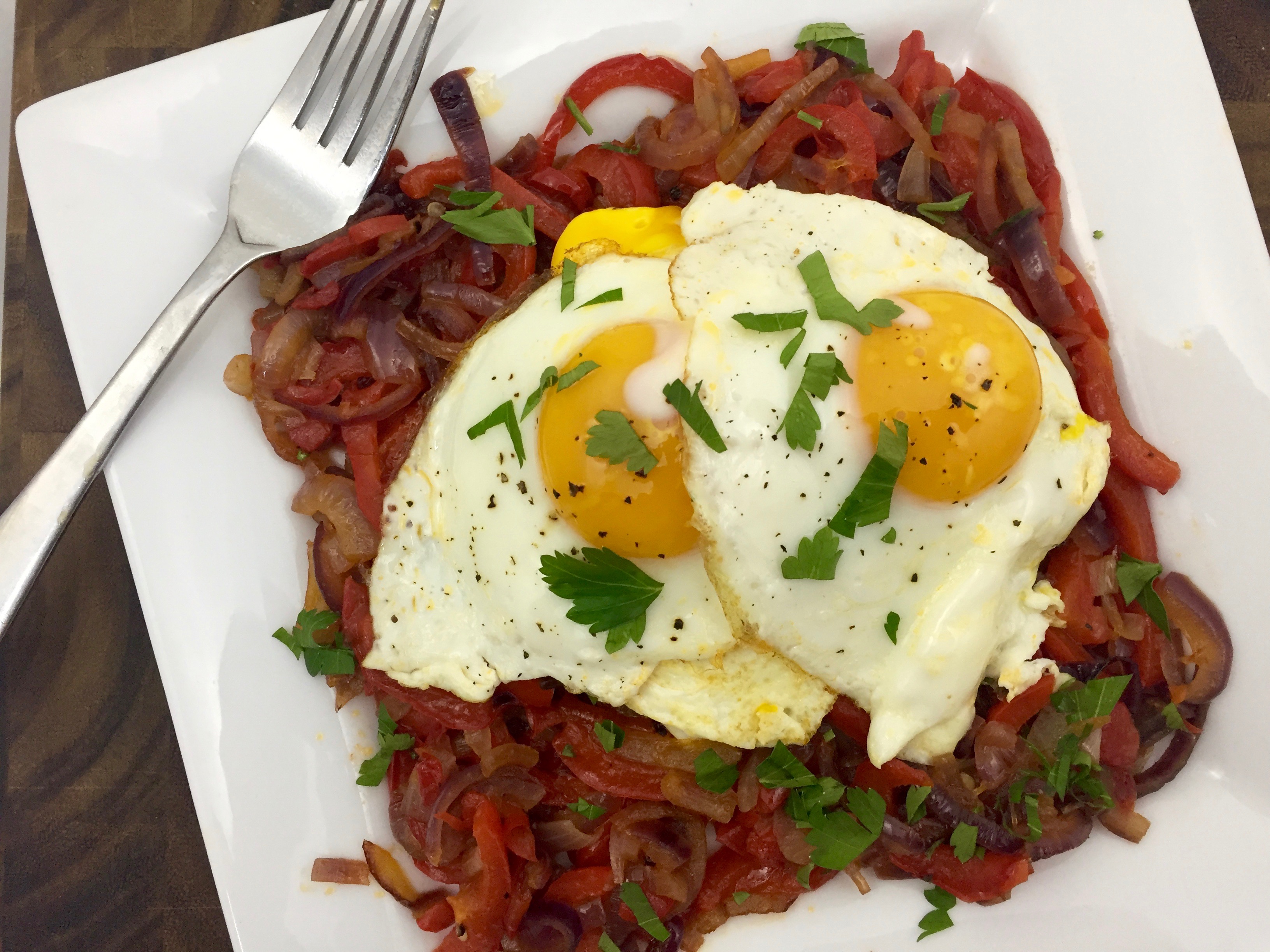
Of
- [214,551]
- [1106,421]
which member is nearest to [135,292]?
[214,551]

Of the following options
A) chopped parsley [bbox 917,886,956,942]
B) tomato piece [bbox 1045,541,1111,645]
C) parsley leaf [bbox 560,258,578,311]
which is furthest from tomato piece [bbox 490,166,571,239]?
chopped parsley [bbox 917,886,956,942]

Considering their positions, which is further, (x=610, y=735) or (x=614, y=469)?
(x=610, y=735)

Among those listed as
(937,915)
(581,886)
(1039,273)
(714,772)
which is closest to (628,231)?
(1039,273)

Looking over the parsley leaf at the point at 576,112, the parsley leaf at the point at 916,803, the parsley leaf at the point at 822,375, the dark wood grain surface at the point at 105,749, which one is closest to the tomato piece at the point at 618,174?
the parsley leaf at the point at 576,112

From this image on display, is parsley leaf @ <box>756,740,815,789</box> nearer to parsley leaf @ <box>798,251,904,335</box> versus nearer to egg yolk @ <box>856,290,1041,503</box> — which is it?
egg yolk @ <box>856,290,1041,503</box>

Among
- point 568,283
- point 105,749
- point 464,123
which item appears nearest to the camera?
point 568,283

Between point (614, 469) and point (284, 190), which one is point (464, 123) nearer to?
point (284, 190)
